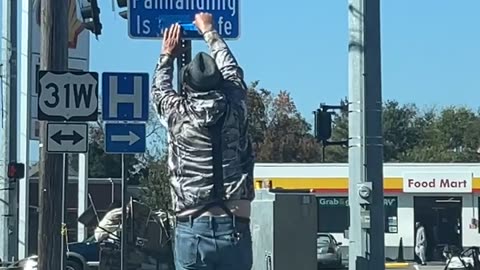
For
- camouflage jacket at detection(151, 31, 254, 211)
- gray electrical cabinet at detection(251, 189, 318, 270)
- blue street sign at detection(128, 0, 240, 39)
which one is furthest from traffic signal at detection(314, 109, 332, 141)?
camouflage jacket at detection(151, 31, 254, 211)

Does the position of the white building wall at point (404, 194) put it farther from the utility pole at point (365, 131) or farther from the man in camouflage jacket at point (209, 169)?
the man in camouflage jacket at point (209, 169)

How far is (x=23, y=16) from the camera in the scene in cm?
2816

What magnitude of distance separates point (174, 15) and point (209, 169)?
6.76 metres

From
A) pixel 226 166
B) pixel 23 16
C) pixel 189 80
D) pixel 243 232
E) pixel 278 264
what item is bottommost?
pixel 278 264

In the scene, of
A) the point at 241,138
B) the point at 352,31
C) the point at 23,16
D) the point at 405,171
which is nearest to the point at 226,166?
the point at 241,138

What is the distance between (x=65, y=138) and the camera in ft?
40.6

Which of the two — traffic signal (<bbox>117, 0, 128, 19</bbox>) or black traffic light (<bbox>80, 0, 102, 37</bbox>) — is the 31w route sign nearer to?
traffic signal (<bbox>117, 0, 128, 19</bbox>)

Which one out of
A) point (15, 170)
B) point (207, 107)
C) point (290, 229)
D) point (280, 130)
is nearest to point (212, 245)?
point (207, 107)

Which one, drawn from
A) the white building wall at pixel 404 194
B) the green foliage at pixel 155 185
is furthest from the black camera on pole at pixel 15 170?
the green foliage at pixel 155 185

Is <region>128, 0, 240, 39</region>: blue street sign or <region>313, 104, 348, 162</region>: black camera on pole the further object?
<region>313, 104, 348, 162</region>: black camera on pole

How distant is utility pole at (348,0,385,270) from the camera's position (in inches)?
535

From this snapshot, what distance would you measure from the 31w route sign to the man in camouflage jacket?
6496mm

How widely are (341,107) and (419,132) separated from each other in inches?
3208

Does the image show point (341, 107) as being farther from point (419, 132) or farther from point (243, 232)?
point (419, 132)
